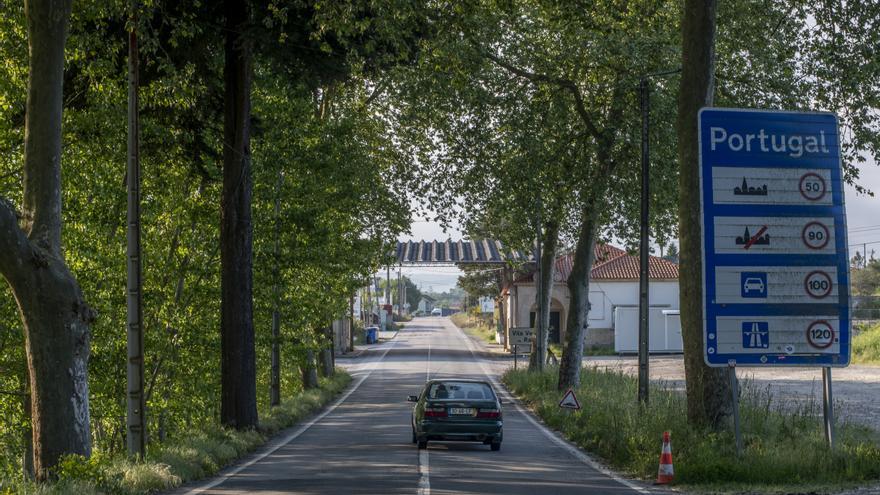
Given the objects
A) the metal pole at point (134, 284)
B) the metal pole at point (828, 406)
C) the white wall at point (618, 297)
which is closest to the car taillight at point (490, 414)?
the metal pole at point (134, 284)

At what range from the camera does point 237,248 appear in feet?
74.6

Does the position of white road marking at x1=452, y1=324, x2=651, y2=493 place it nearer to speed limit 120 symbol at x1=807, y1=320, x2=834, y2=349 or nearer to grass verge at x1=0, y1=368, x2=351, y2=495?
speed limit 120 symbol at x1=807, y1=320, x2=834, y2=349

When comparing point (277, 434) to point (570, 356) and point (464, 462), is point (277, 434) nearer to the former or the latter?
point (464, 462)

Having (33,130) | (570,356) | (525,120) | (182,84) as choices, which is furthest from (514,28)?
(33,130)

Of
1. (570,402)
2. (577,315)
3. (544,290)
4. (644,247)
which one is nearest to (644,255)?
(644,247)

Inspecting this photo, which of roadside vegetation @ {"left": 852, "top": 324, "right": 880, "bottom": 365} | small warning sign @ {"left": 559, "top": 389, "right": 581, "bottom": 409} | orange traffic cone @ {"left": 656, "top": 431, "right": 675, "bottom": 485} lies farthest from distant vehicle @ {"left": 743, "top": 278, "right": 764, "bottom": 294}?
roadside vegetation @ {"left": 852, "top": 324, "right": 880, "bottom": 365}

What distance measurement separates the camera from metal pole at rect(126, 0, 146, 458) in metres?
17.2

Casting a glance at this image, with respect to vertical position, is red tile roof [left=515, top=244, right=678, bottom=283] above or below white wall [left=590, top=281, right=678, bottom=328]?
above

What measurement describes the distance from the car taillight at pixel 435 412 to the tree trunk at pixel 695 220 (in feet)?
18.5

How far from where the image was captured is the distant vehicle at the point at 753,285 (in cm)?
1534

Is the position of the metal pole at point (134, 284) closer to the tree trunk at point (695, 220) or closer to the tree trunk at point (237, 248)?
the tree trunk at point (237, 248)

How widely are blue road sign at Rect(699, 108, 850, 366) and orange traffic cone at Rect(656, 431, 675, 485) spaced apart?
1.25 m

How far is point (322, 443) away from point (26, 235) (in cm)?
1058

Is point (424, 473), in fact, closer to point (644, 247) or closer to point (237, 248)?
point (237, 248)
